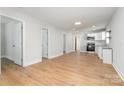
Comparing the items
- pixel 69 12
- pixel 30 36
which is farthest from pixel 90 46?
→ pixel 30 36

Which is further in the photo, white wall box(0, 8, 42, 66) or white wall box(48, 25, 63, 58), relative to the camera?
white wall box(48, 25, 63, 58)

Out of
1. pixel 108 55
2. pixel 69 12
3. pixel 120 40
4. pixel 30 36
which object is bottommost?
pixel 108 55

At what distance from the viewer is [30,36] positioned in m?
4.38

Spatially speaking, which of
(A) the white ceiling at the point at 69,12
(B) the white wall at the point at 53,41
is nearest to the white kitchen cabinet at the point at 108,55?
(A) the white ceiling at the point at 69,12

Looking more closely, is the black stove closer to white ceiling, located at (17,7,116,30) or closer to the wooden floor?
white ceiling, located at (17,7,116,30)

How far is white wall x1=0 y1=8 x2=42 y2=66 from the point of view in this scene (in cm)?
376

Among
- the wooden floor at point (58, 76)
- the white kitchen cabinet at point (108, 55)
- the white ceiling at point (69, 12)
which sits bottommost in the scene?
the wooden floor at point (58, 76)

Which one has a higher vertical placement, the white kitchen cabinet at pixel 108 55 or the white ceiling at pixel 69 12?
the white ceiling at pixel 69 12

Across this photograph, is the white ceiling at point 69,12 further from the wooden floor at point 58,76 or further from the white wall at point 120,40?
the wooden floor at point 58,76

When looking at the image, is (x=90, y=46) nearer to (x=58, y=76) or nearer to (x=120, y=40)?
(x=120, y=40)

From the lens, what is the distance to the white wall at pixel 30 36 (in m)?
3.76

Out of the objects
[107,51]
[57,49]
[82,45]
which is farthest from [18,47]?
[82,45]

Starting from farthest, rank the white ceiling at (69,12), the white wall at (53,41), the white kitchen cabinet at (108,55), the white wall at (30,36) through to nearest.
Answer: the white wall at (53,41) → the white kitchen cabinet at (108,55) → the white wall at (30,36) → the white ceiling at (69,12)

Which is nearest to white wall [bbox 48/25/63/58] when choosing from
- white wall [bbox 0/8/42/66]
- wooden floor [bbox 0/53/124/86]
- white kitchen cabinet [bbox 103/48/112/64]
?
white wall [bbox 0/8/42/66]
